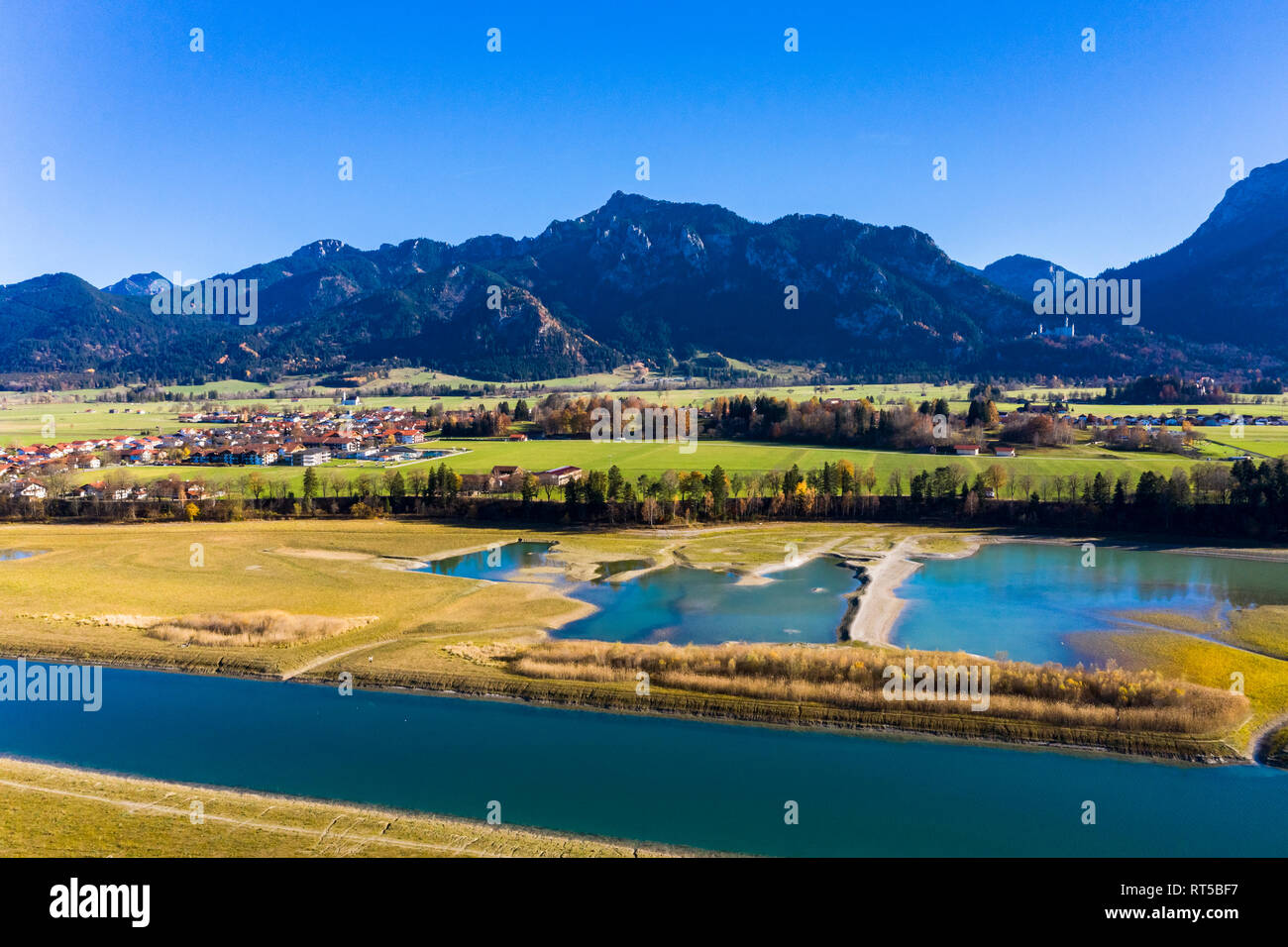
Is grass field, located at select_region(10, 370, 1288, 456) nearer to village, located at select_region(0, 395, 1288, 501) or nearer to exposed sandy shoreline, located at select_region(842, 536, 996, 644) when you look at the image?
village, located at select_region(0, 395, 1288, 501)

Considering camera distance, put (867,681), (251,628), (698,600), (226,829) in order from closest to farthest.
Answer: (226,829)
(867,681)
(251,628)
(698,600)

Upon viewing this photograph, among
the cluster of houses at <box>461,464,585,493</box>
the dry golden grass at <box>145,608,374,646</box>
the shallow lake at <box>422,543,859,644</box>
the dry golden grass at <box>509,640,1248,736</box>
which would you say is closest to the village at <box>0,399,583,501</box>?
the cluster of houses at <box>461,464,585,493</box>

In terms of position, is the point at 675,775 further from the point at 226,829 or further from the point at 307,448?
the point at 307,448

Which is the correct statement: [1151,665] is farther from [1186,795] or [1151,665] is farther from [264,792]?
[264,792]

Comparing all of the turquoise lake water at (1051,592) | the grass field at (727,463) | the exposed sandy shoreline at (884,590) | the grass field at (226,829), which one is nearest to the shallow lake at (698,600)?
the exposed sandy shoreline at (884,590)

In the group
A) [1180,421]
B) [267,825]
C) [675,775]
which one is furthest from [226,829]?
[1180,421]
